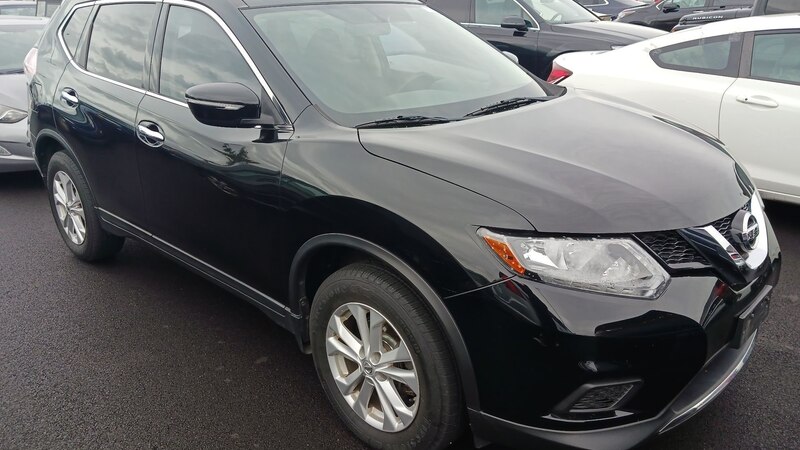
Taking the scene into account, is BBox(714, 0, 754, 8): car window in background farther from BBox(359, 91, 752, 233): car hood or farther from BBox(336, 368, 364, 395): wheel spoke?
BBox(336, 368, 364, 395): wheel spoke

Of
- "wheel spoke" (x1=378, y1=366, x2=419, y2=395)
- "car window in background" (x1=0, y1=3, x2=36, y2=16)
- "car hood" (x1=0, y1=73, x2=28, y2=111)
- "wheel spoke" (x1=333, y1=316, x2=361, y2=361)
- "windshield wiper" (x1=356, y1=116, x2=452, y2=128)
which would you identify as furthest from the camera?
"car window in background" (x1=0, y1=3, x2=36, y2=16)

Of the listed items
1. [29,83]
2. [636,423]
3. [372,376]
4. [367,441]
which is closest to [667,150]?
[636,423]

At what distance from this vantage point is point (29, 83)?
15.2ft

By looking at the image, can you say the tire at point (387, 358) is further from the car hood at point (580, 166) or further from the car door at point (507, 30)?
the car door at point (507, 30)

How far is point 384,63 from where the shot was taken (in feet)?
10.5

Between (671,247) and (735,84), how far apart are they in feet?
10.6

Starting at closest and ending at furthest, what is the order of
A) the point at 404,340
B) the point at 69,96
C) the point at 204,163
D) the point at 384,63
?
the point at 404,340 < the point at 204,163 < the point at 384,63 < the point at 69,96

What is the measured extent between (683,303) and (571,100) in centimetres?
148

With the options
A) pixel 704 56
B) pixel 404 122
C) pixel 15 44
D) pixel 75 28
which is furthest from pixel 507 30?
pixel 404 122

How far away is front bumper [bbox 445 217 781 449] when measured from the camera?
2.04m

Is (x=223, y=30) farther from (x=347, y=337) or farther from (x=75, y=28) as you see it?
(x=75, y=28)

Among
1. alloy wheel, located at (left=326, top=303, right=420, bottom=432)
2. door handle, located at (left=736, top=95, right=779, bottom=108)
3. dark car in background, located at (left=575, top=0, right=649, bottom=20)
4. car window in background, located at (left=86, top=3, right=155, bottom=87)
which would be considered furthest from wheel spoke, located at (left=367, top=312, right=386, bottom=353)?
dark car in background, located at (left=575, top=0, right=649, bottom=20)

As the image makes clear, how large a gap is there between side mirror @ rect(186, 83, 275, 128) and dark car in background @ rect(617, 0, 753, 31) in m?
10.4

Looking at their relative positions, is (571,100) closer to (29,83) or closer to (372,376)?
(372,376)
